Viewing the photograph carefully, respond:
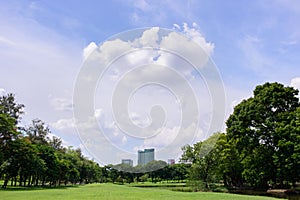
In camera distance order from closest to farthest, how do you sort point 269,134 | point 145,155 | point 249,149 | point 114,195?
1. point 114,195
2. point 145,155
3. point 269,134
4. point 249,149

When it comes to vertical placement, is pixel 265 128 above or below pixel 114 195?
above

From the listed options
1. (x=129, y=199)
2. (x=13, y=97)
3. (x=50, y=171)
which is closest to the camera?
(x=129, y=199)

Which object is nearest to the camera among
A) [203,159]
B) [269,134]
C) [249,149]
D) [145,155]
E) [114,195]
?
[114,195]

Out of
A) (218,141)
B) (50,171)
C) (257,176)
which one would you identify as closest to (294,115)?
(257,176)

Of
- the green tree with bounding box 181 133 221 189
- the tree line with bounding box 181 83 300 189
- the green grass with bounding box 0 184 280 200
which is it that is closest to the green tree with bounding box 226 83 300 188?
the tree line with bounding box 181 83 300 189

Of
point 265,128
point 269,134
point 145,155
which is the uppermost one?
point 265,128

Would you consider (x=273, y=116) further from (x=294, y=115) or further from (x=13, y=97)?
(x=13, y=97)

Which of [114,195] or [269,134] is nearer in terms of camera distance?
[114,195]

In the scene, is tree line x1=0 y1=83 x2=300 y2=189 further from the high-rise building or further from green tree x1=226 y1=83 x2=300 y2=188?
the high-rise building

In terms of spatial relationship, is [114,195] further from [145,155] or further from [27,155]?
[27,155]

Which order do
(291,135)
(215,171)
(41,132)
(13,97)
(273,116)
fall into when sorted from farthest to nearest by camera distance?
(41,132), (13,97), (215,171), (273,116), (291,135)

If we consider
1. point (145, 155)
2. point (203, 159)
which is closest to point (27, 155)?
point (145, 155)

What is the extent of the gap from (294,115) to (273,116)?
8.83 ft

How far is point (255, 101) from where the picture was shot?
3672cm
